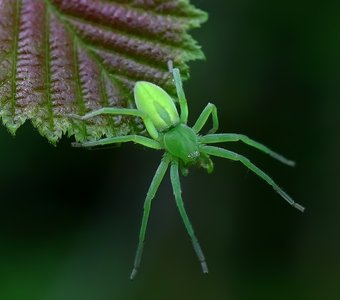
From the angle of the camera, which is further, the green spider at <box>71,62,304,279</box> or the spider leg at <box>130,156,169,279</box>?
the spider leg at <box>130,156,169,279</box>

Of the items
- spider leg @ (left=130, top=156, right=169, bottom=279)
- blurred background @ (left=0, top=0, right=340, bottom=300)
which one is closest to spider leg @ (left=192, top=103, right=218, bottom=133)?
spider leg @ (left=130, top=156, right=169, bottom=279)

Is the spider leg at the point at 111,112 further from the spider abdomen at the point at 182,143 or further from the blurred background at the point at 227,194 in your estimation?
the blurred background at the point at 227,194

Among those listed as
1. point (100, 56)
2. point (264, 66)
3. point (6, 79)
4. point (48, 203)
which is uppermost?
point (264, 66)

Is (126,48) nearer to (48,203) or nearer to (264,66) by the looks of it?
(48,203)

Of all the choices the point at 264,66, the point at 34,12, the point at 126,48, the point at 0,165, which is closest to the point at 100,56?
the point at 126,48

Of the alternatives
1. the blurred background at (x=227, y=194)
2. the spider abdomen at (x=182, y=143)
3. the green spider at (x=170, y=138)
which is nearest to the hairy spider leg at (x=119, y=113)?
the green spider at (x=170, y=138)

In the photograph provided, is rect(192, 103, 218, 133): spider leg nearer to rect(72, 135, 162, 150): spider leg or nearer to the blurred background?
rect(72, 135, 162, 150): spider leg

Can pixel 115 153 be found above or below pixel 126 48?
below

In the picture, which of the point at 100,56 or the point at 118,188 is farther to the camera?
the point at 118,188
